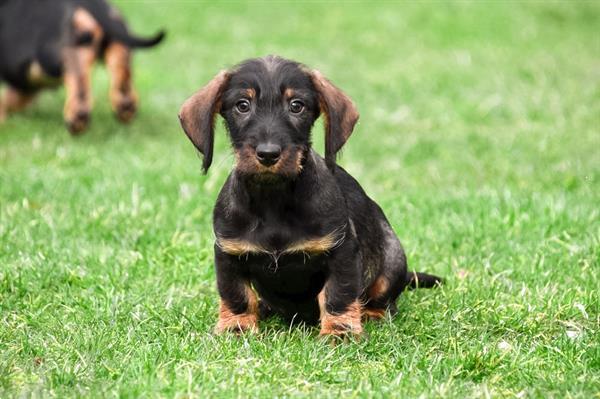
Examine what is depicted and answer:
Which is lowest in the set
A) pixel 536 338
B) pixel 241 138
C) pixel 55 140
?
pixel 55 140

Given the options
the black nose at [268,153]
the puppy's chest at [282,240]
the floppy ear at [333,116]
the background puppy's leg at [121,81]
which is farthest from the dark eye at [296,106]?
the background puppy's leg at [121,81]

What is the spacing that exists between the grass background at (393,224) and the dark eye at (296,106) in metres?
0.82

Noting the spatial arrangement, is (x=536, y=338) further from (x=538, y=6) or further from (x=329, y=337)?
(x=538, y=6)

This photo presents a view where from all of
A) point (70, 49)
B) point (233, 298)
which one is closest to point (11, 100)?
point (70, 49)

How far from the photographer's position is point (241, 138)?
4734mm

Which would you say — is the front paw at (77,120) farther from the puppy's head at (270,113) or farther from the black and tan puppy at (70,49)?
the puppy's head at (270,113)

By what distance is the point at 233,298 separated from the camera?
16.5 ft

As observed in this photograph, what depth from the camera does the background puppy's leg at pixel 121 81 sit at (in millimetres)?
10844

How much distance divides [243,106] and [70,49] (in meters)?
6.32

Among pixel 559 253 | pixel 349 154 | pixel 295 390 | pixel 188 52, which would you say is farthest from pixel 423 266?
pixel 188 52

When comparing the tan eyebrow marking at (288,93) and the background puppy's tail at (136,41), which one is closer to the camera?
the tan eyebrow marking at (288,93)

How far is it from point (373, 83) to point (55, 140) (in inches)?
184

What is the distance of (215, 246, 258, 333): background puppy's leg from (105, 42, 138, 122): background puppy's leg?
6.29 m

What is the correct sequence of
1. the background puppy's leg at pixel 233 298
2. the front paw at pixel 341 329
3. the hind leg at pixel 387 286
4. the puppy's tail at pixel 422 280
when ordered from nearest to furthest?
the front paw at pixel 341 329
the background puppy's leg at pixel 233 298
the hind leg at pixel 387 286
the puppy's tail at pixel 422 280
